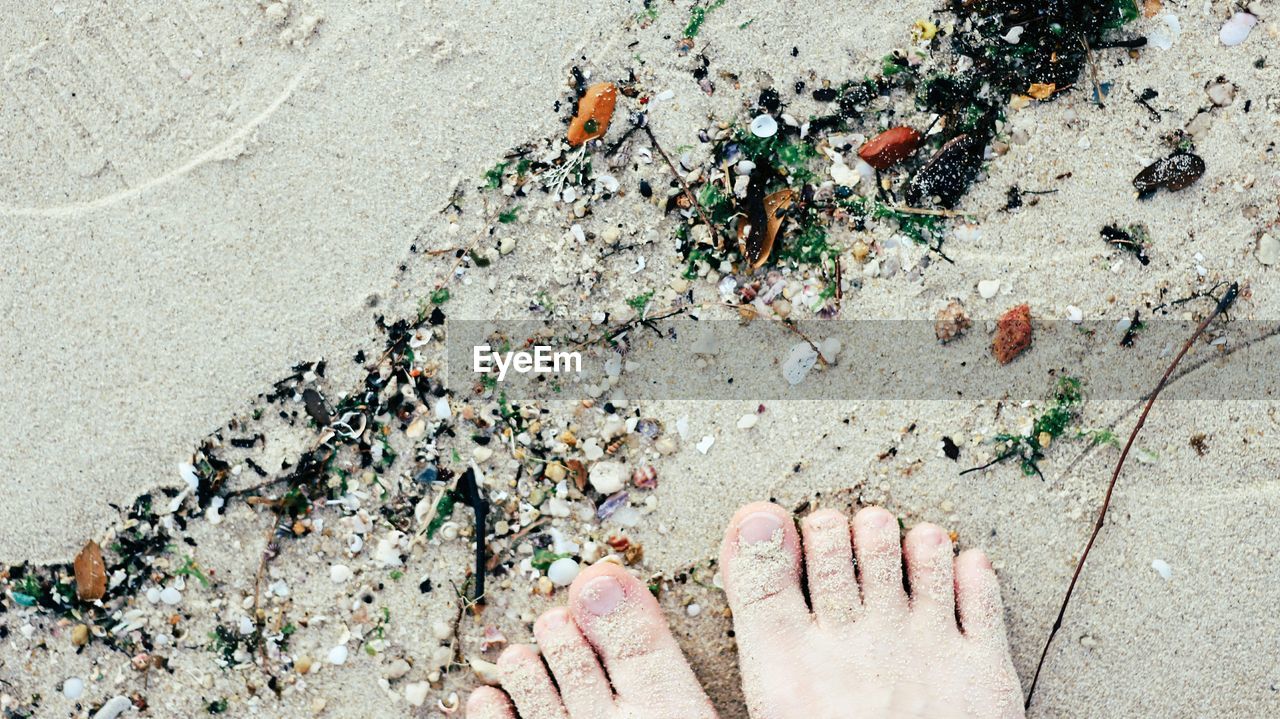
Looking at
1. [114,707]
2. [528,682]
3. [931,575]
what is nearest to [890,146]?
[931,575]

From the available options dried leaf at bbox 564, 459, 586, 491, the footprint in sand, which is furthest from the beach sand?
dried leaf at bbox 564, 459, 586, 491

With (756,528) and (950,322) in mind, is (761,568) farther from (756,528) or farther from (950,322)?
(950,322)

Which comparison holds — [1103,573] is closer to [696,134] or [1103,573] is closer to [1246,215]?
[1246,215]

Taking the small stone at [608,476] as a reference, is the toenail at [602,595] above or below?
below

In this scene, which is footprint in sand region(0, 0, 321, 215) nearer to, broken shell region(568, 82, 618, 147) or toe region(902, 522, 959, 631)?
broken shell region(568, 82, 618, 147)

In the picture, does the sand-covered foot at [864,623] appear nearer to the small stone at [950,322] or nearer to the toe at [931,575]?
the toe at [931,575]

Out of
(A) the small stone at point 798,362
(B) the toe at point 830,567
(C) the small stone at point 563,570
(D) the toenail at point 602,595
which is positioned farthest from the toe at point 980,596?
(C) the small stone at point 563,570

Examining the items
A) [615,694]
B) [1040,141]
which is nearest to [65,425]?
[615,694]
